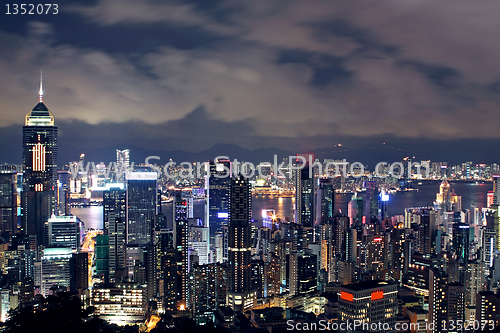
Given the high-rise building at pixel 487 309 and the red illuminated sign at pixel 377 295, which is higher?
the red illuminated sign at pixel 377 295

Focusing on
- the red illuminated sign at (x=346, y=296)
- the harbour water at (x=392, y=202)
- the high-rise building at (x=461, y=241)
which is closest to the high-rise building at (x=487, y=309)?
the red illuminated sign at (x=346, y=296)

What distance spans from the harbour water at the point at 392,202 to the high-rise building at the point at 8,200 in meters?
2.50

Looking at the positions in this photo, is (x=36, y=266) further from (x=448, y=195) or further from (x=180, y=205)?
(x=448, y=195)

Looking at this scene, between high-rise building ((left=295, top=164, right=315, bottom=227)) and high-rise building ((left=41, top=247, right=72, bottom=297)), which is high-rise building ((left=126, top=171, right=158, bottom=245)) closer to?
high-rise building ((left=41, top=247, right=72, bottom=297))

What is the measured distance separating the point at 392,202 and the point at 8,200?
1494 centimetres

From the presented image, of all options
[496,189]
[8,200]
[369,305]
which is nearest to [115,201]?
[8,200]

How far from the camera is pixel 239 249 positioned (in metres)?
10.3

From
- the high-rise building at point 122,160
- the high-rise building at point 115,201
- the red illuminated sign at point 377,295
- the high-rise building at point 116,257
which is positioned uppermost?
the high-rise building at point 122,160

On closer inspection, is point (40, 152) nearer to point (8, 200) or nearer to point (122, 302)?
point (8, 200)

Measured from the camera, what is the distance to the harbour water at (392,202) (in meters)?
17.2

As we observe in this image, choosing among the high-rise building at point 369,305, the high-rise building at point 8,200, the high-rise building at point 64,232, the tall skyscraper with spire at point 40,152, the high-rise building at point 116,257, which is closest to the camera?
the high-rise building at point 369,305

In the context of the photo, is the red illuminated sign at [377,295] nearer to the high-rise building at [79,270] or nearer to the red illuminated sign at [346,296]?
the red illuminated sign at [346,296]

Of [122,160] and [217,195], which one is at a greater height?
[122,160]

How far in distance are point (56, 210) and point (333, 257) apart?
1004 cm
